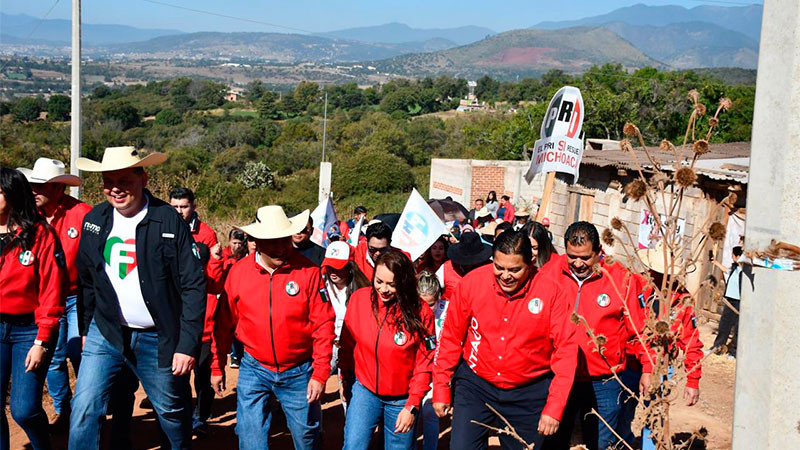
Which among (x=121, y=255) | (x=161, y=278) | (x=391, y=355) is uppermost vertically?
(x=121, y=255)

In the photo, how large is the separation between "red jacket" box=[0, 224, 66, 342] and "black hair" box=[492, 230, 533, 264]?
264 centimetres

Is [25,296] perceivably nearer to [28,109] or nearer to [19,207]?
[19,207]

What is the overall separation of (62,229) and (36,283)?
0.86 m

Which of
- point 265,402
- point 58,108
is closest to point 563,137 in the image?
point 265,402

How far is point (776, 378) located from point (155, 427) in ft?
17.3

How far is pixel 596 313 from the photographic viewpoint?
493cm

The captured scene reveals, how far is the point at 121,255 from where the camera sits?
14.9ft

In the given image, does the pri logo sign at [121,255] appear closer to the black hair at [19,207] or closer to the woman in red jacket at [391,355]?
the black hair at [19,207]

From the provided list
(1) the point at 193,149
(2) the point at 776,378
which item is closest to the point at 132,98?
(1) the point at 193,149

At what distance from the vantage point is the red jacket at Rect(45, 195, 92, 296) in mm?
5453

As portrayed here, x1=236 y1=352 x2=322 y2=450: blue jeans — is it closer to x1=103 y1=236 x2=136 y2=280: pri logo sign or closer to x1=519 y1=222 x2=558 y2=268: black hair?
x1=103 y1=236 x2=136 y2=280: pri logo sign

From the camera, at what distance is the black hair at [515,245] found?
14.3 feet

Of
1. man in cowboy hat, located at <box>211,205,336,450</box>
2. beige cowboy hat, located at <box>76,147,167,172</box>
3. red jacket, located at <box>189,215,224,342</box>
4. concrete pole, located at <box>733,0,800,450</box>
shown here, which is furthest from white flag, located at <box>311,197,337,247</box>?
concrete pole, located at <box>733,0,800,450</box>

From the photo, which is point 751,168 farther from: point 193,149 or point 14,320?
point 193,149
